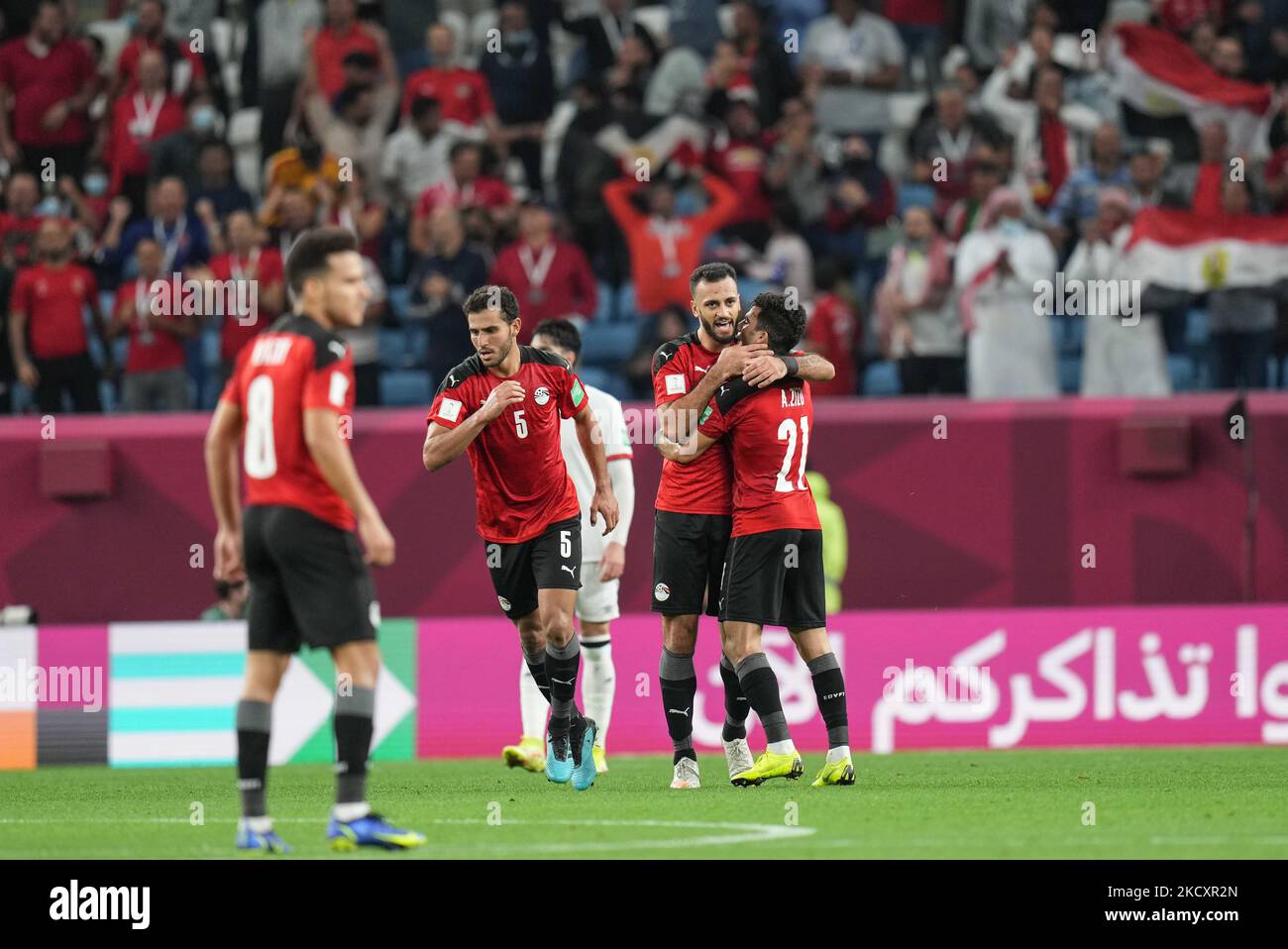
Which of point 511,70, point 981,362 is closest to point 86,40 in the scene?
point 511,70

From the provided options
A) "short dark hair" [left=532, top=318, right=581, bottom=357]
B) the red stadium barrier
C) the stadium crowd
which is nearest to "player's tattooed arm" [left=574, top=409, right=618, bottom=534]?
"short dark hair" [left=532, top=318, right=581, bottom=357]

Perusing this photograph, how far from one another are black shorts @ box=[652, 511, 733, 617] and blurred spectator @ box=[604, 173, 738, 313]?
615 cm

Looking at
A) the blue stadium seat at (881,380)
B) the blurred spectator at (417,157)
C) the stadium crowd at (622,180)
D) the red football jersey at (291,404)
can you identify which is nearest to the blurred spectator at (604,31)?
the stadium crowd at (622,180)

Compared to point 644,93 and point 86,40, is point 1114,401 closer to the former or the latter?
point 644,93

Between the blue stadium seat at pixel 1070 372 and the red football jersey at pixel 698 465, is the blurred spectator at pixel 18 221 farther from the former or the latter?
the blue stadium seat at pixel 1070 372

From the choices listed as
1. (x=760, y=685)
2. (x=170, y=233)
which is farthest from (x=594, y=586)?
(x=170, y=233)

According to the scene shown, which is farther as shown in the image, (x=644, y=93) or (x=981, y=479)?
(x=644, y=93)

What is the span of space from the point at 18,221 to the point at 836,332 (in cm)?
653

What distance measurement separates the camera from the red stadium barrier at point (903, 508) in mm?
14141

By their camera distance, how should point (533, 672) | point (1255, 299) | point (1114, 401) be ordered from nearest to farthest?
point (533, 672)
point (1114, 401)
point (1255, 299)

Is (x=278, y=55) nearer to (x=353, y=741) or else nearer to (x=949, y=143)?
(x=949, y=143)

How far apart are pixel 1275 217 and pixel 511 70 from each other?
6358mm

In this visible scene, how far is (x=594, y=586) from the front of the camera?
11.2 metres

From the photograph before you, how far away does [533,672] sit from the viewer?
10453 mm
